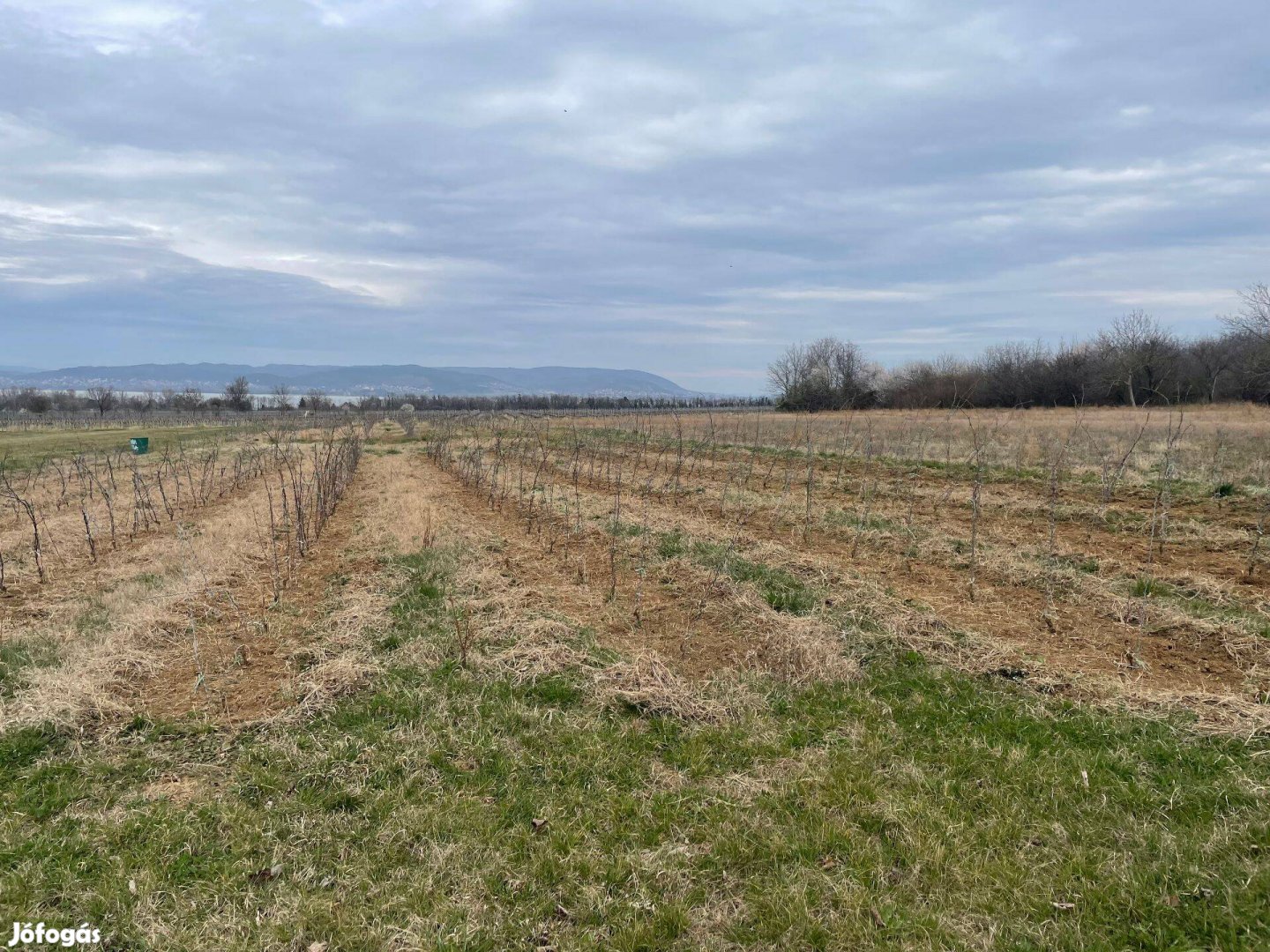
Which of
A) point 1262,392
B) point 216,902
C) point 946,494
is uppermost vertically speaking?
point 1262,392

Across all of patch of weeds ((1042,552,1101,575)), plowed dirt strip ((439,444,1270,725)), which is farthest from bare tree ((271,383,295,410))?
patch of weeds ((1042,552,1101,575))

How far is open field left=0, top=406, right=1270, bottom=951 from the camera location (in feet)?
9.13

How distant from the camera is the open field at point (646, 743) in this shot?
278 cm

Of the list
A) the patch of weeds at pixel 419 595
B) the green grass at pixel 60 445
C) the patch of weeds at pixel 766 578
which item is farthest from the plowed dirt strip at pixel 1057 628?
the green grass at pixel 60 445

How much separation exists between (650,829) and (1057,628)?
15.5 ft

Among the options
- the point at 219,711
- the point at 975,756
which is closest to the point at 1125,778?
the point at 975,756

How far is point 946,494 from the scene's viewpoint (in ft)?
41.0

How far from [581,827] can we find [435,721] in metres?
1.47

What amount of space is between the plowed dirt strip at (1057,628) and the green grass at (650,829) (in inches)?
38.1

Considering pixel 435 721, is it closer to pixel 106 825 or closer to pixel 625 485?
pixel 106 825

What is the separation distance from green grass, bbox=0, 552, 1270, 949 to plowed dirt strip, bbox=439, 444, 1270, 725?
97 cm

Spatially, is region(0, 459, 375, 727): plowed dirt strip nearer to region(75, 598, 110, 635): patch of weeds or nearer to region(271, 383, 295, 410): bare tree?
region(75, 598, 110, 635): patch of weeds

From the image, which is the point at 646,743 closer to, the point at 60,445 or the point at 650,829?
the point at 650,829

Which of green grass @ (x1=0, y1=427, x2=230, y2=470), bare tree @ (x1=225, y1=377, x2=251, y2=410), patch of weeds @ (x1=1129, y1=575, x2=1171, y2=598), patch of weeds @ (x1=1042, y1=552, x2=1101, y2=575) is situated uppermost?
bare tree @ (x1=225, y1=377, x2=251, y2=410)
